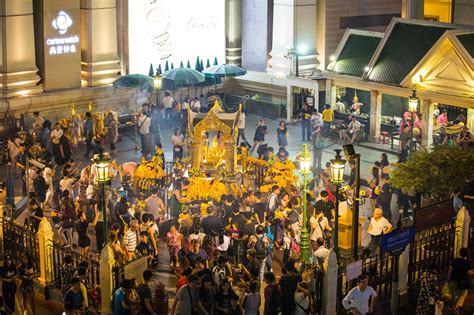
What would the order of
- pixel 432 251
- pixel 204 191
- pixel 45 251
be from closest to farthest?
pixel 45 251 → pixel 432 251 → pixel 204 191

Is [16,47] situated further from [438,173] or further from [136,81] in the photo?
[438,173]

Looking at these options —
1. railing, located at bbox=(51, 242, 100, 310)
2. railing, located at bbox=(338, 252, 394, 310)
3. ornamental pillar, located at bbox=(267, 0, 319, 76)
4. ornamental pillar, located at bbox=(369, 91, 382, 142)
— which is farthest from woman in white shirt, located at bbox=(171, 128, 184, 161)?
ornamental pillar, located at bbox=(267, 0, 319, 76)

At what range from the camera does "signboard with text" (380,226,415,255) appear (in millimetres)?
19875

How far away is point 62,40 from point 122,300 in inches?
781

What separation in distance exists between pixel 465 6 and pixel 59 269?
30.3 metres

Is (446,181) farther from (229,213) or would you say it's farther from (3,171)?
(3,171)

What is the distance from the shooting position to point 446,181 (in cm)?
2419

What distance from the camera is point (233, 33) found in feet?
144

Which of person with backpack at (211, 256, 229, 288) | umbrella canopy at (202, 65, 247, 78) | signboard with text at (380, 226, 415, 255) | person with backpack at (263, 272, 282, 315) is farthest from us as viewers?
umbrella canopy at (202, 65, 247, 78)

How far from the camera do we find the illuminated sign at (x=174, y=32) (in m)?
39.8

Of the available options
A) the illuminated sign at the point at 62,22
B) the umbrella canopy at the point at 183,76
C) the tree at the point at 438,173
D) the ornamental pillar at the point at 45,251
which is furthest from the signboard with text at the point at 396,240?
the illuminated sign at the point at 62,22

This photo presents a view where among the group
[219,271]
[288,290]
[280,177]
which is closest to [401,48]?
[280,177]

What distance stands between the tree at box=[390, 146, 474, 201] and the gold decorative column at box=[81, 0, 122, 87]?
16.3 m

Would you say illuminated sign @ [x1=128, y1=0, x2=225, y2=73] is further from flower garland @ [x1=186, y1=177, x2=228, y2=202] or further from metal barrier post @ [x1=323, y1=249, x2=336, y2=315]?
metal barrier post @ [x1=323, y1=249, x2=336, y2=315]
